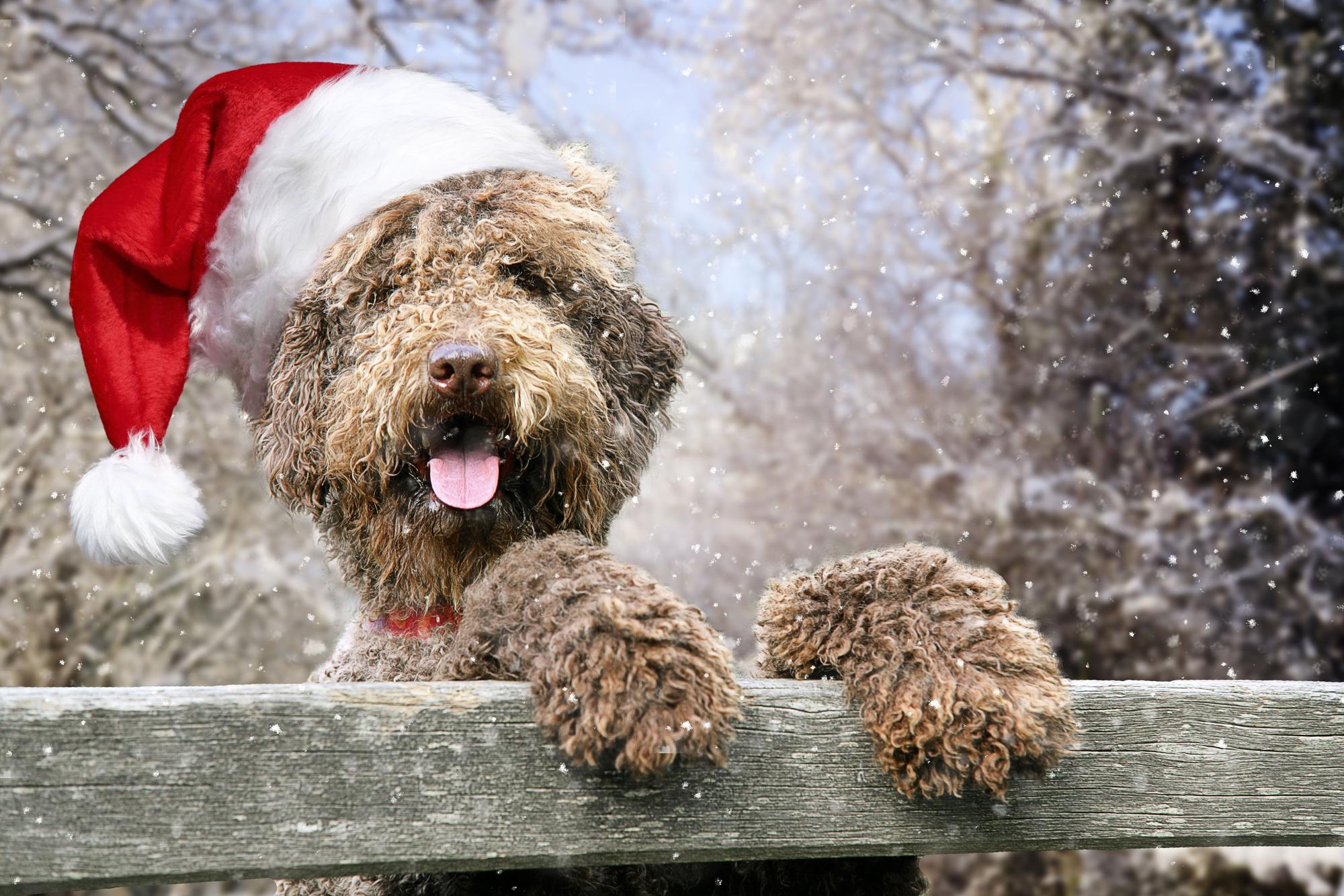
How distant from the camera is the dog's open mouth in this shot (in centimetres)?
150

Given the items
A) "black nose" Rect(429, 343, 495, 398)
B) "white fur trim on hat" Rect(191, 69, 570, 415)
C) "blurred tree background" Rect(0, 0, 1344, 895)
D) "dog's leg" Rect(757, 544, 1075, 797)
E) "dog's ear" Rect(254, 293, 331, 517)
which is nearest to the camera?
"dog's leg" Rect(757, 544, 1075, 797)

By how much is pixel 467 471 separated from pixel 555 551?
0.81ft

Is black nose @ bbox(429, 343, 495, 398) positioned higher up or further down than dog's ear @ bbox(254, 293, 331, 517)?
higher up

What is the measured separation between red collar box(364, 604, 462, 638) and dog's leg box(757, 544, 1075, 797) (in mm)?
493

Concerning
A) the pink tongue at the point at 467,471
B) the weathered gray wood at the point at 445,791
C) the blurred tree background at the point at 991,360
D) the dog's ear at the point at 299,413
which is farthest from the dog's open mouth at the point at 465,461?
the blurred tree background at the point at 991,360

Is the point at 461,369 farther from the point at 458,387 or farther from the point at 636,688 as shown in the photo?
the point at 636,688

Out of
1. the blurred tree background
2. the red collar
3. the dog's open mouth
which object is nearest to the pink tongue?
the dog's open mouth

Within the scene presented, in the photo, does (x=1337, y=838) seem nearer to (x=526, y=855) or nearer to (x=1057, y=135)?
(x=526, y=855)

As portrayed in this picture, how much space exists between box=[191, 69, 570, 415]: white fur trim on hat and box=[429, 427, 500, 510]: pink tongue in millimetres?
385

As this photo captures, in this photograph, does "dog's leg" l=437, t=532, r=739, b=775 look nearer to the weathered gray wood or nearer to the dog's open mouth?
the weathered gray wood

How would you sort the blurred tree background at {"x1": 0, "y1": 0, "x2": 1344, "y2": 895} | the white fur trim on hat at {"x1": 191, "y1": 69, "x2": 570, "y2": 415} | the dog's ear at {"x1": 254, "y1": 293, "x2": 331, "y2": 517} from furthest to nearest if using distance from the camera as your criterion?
the blurred tree background at {"x1": 0, "y1": 0, "x2": 1344, "y2": 895} < the white fur trim on hat at {"x1": 191, "y1": 69, "x2": 570, "y2": 415} < the dog's ear at {"x1": 254, "y1": 293, "x2": 331, "y2": 517}

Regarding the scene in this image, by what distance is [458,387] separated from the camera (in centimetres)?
142

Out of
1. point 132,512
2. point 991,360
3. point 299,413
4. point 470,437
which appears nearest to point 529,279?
point 470,437

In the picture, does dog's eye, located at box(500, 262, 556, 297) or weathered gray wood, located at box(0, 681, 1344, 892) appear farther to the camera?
dog's eye, located at box(500, 262, 556, 297)
